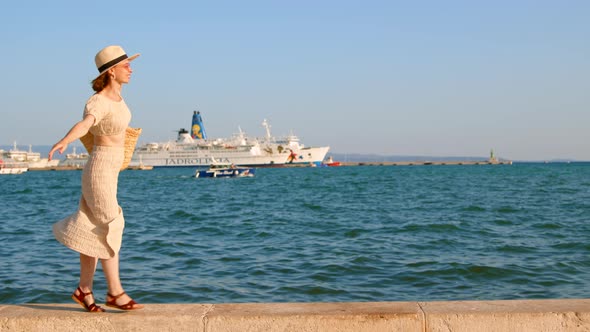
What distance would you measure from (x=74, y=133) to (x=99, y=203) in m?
0.47

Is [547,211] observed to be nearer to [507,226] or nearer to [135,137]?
[507,226]

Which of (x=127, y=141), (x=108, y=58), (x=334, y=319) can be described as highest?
(x=108, y=58)

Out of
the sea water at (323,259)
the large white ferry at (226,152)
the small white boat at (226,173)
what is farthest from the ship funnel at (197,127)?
the sea water at (323,259)

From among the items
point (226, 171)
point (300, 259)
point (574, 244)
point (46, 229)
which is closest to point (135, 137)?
point (300, 259)

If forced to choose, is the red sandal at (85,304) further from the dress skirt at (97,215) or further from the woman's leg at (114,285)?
the dress skirt at (97,215)

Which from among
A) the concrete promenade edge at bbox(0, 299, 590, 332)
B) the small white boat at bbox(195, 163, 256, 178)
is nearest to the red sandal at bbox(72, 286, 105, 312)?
the concrete promenade edge at bbox(0, 299, 590, 332)

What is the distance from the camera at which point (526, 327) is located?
305cm

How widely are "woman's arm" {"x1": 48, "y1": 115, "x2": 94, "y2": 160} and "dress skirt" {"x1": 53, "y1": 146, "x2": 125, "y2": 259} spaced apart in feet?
0.79

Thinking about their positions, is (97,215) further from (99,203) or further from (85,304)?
(85,304)

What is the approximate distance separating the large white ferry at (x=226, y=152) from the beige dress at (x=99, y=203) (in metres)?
107

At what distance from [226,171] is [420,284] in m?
55.0

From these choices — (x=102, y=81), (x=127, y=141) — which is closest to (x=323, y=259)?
(x=127, y=141)

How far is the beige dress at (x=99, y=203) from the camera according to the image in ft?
11.3

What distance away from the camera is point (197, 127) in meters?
124
